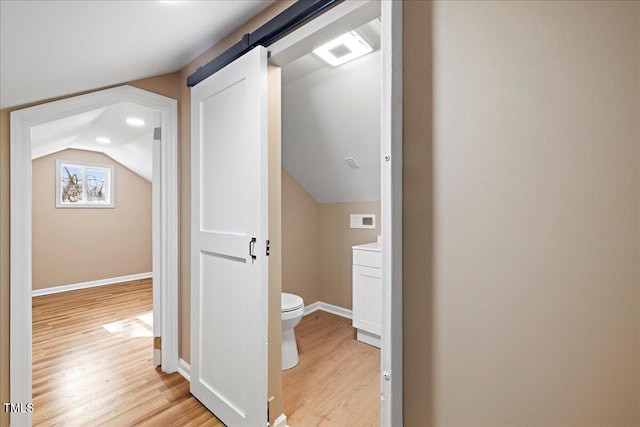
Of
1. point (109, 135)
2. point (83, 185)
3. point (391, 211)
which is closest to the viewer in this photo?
point (391, 211)

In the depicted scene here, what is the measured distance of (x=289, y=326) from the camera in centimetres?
214

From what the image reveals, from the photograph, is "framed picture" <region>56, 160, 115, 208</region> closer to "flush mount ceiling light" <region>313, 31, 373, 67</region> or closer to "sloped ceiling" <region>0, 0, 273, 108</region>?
"sloped ceiling" <region>0, 0, 273, 108</region>

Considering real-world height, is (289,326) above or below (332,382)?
above

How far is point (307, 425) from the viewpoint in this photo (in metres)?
1.61

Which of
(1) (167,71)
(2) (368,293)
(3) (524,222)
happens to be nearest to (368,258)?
(2) (368,293)

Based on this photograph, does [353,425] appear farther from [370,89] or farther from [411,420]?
[370,89]

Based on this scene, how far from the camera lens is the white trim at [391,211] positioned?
2.95 ft

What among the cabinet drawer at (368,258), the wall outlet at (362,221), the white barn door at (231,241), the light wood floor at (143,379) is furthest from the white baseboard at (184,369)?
the wall outlet at (362,221)

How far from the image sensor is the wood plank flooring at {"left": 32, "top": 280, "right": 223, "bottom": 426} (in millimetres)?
1677

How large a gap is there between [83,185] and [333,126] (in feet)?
13.9

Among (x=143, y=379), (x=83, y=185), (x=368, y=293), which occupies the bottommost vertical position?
(x=143, y=379)

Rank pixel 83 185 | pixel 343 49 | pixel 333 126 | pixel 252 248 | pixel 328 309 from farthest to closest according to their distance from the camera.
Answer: pixel 83 185
pixel 328 309
pixel 333 126
pixel 343 49
pixel 252 248

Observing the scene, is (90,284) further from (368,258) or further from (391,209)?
(391,209)

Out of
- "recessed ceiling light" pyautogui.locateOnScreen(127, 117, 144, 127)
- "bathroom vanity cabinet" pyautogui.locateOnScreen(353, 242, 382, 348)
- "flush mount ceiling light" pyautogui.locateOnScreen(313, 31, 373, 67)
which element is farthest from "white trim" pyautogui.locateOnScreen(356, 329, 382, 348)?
"recessed ceiling light" pyautogui.locateOnScreen(127, 117, 144, 127)
